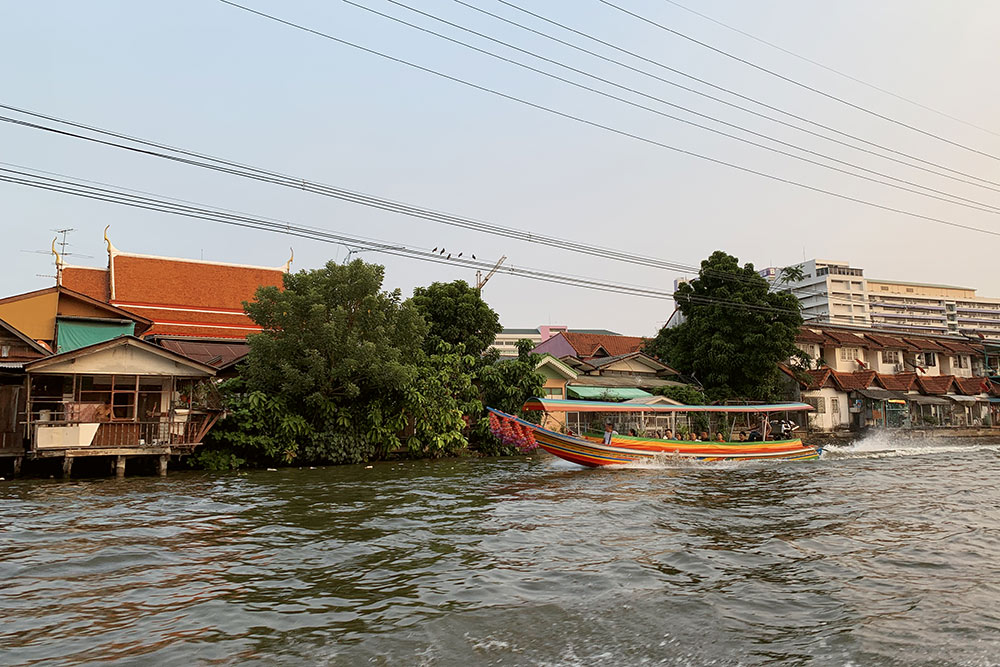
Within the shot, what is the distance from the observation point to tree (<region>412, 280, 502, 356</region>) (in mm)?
29391

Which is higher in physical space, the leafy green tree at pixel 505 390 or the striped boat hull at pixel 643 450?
the leafy green tree at pixel 505 390

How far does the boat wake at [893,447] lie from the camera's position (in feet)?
94.2

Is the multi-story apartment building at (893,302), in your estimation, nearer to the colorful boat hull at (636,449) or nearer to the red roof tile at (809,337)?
the red roof tile at (809,337)

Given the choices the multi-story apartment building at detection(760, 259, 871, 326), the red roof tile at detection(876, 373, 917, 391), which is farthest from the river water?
the multi-story apartment building at detection(760, 259, 871, 326)

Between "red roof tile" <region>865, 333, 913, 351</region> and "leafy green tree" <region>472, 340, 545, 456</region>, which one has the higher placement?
"red roof tile" <region>865, 333, 913, 351</region>

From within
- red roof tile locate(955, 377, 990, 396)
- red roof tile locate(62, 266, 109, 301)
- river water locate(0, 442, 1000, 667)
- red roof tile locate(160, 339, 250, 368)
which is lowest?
river water locate(0, 442, 1000, 667)

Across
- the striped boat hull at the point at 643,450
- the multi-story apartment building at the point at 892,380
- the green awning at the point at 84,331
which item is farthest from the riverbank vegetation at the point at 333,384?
the multi-story apartment building at the point at 892,380

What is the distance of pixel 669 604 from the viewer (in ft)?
22.4

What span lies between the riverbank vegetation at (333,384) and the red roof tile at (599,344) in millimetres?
18000

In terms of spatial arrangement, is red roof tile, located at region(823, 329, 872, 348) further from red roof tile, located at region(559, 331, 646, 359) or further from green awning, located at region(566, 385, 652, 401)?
green awning, located at region(566, 385, 652, 401)

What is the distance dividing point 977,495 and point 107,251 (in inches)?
1288

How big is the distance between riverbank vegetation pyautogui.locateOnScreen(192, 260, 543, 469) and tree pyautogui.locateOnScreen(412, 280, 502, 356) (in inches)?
186

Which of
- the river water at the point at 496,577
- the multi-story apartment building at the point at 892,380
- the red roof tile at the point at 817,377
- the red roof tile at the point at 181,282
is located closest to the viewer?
the river water at the point at 496,577

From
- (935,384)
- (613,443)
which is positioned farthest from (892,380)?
(613,443)
